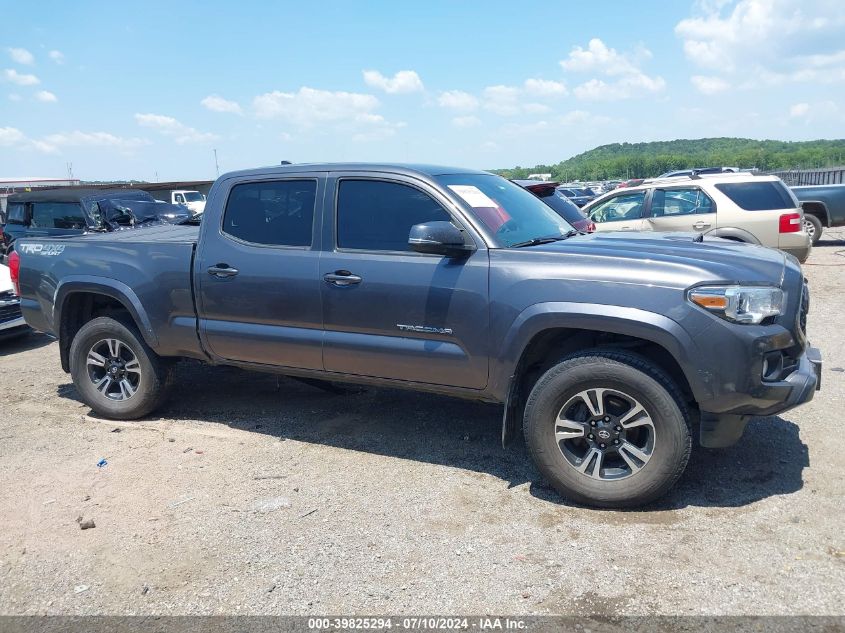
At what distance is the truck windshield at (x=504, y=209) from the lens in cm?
425

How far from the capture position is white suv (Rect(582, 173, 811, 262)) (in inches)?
400

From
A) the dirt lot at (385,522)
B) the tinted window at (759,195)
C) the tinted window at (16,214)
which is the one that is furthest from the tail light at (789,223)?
the tinted window at (16,214)

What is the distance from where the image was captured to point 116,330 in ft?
17.5

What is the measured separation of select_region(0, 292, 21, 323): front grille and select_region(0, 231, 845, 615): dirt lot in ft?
10.7

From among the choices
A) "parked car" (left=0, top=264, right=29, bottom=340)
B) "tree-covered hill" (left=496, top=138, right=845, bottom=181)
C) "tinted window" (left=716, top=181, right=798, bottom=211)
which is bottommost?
"parked car" (left=0, top=264, right=29, bottom=340)

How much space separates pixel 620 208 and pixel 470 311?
8.04 metres

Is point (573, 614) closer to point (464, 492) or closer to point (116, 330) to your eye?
point (464, 492)

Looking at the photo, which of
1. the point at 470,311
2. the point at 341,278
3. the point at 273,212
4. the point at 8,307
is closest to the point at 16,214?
the point at 8,307

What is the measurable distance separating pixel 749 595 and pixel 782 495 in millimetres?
1097

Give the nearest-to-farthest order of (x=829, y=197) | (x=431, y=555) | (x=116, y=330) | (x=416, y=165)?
(x=431, y=555), (x=416, y=165), (x=116, y=330), (x=829, y=197)

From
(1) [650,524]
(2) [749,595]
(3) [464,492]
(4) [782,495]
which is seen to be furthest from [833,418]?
(3) [464,492]

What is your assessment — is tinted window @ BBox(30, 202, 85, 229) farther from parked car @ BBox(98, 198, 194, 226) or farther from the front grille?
the front grille

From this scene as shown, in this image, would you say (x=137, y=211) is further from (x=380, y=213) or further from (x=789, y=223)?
(x=789, y=223)

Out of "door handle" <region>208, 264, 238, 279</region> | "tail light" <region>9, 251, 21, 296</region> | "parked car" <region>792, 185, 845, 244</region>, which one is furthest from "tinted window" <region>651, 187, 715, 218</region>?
"tail light" <region>9, 251, 21, 296</region>
